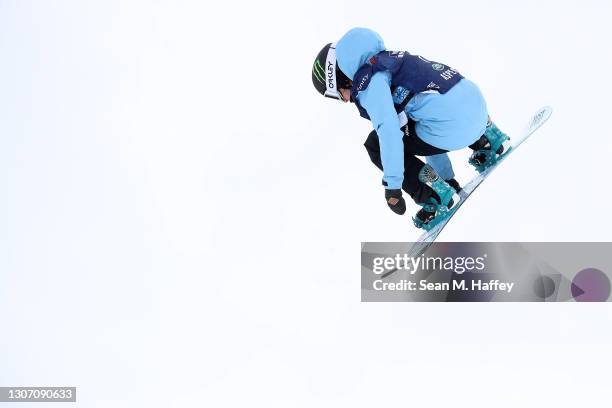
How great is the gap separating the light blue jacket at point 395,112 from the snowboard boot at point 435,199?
0.21 m

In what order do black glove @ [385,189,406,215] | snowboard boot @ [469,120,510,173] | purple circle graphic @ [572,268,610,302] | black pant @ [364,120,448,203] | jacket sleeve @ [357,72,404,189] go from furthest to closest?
purple circle graphic @ [572,268,610,302], snowboard boot @ [469,120,510,173], black pant @ [364,120,448,203], black glove @ [385,189,406,215], jacket sleeve @ [357,72,404,189]

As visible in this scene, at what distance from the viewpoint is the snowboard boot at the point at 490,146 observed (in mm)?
4254

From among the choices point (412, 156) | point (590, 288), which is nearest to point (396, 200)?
point (412, 156)

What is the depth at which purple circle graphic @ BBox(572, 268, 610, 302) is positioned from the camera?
4.51 m

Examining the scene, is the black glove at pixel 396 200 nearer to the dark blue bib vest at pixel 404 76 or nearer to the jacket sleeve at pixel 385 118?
the jacket sleeve at pixel 385 118

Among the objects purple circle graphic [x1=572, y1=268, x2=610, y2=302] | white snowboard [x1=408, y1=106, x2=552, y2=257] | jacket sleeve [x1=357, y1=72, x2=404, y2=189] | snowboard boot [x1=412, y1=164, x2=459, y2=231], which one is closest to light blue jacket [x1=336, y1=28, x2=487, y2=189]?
jacket sleeve [x1=357, y1=72, x2=404, y2=189]

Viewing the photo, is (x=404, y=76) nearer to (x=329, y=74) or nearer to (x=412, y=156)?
(x=329, y=74)

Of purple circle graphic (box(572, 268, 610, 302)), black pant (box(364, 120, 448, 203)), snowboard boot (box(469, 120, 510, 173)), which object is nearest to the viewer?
black pant (box(364, 120, 448, 203))

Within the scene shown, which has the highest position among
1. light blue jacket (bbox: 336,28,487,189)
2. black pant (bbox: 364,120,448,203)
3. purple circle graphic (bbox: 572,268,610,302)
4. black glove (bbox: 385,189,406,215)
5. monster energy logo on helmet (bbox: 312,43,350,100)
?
monster energy logo on helmet (bbox: 312,43,350,100)

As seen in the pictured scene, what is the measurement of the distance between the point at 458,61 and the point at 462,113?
2869 mm

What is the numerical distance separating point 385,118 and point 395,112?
0.25ft

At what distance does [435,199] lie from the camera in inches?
163

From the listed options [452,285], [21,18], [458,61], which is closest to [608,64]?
[458,61]

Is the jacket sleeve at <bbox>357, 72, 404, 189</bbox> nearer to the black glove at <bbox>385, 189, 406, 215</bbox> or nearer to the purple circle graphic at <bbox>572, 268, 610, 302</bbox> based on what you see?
the black glove at <bbox>385, 189, 406, 215</bbox>
